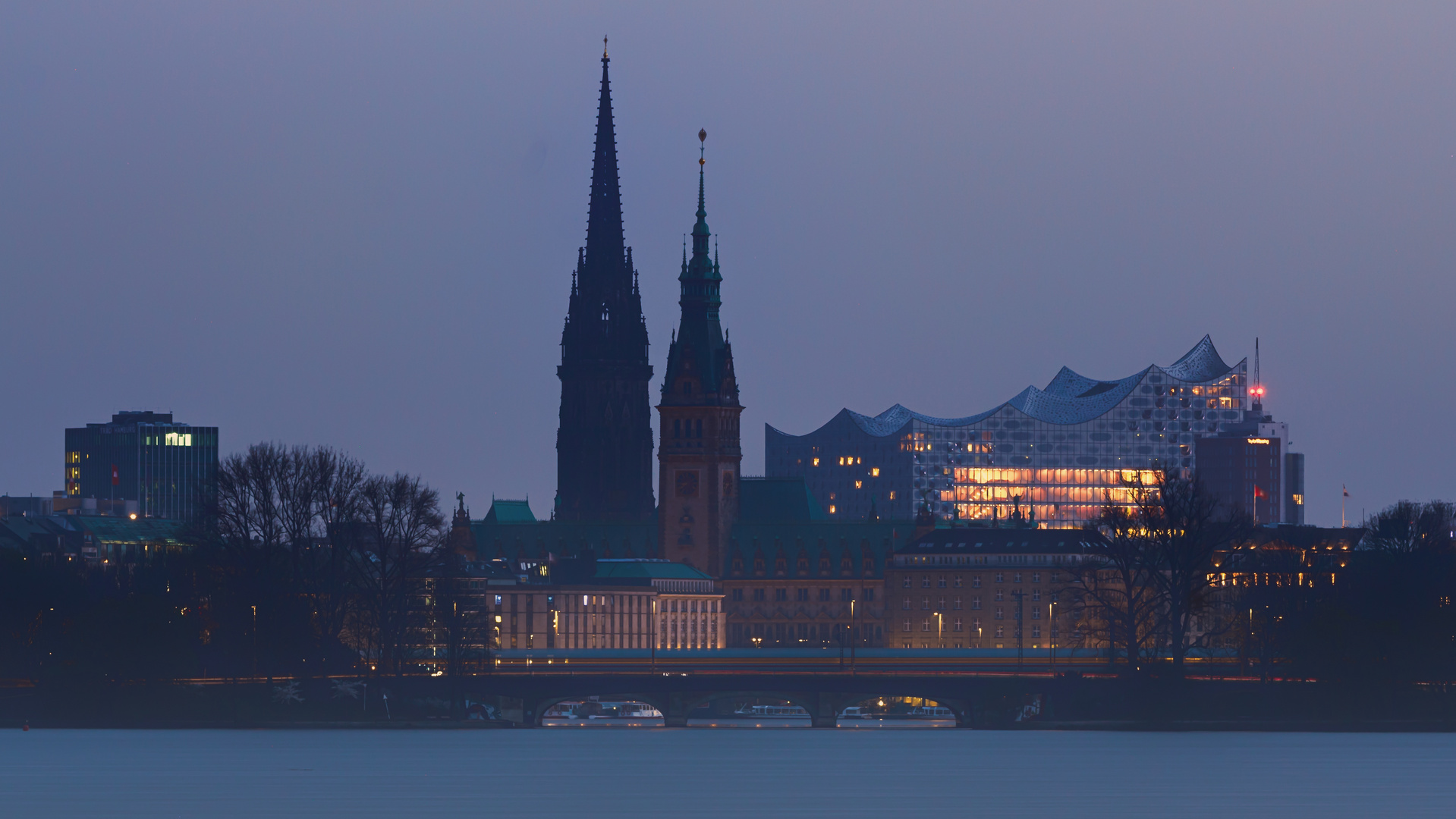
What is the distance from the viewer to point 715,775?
132m

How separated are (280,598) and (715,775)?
46.0 metres

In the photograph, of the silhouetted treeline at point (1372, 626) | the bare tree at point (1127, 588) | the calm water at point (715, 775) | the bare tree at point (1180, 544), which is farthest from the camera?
the bare tree at point (1127, 588)

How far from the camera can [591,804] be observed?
373ft

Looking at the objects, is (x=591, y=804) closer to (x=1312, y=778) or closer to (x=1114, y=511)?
(x=1312, y=778)

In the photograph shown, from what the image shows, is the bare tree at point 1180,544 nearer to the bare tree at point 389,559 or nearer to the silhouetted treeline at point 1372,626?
the silhouetted treeline at point 1372,626

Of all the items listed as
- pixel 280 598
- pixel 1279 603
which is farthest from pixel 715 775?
pixel 1279 603

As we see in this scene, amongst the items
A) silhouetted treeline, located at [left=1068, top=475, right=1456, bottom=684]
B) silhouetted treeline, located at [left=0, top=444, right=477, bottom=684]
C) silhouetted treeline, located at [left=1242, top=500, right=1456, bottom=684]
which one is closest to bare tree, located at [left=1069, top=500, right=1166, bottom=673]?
silhouetted treeline, located at [left=1068, top=475, right=1456, bottom=684]

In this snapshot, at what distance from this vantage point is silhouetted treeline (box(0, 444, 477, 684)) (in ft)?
554

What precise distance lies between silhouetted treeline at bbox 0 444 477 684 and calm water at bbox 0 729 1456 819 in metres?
8.93

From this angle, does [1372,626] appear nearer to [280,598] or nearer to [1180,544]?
[1180,544]

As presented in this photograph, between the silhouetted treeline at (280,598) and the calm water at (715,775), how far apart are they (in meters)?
8.93

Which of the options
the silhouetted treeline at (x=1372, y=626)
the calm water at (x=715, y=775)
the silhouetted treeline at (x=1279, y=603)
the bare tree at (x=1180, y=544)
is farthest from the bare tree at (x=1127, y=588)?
the calm water at (x=715, y=775)

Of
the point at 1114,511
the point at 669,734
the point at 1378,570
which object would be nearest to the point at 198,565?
the point at 669,734

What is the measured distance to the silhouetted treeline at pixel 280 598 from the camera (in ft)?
554
